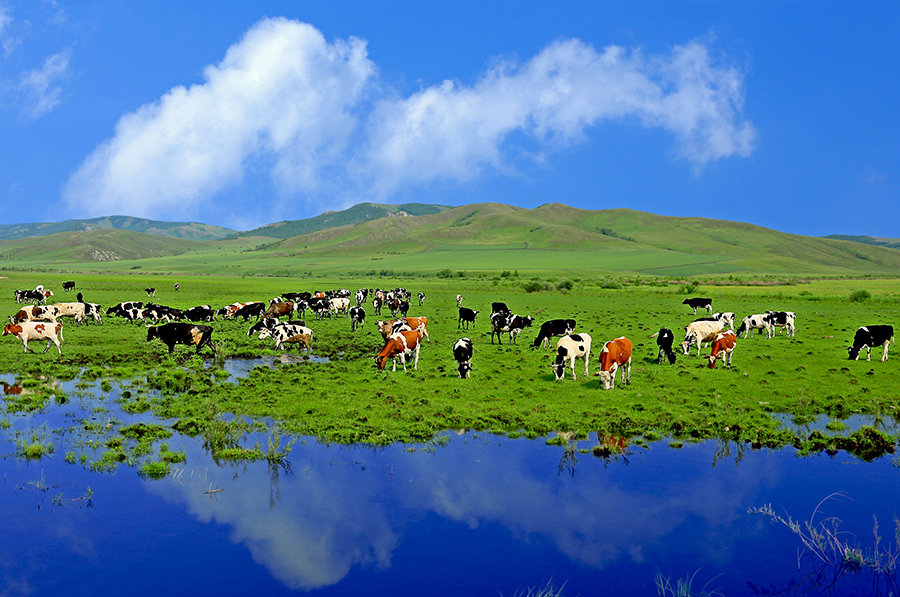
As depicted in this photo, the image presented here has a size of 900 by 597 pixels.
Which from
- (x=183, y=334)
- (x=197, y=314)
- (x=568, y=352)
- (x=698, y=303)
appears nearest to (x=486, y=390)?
(x=568, y=352)

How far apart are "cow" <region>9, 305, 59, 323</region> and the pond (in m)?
22.7

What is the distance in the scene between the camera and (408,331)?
77.6 ft

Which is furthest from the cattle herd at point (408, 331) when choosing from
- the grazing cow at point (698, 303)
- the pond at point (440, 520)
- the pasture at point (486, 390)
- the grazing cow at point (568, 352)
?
the grazing cow at point (698, 303)

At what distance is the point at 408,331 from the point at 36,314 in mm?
24912

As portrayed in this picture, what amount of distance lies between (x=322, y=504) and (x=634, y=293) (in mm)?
64354

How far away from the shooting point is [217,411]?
1731 cm

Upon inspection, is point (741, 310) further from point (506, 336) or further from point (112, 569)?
point (112, 569)

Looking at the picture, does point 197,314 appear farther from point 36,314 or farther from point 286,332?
point 286,332

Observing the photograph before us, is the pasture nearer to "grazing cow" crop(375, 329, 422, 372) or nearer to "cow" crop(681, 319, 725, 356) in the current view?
"grazing cow" crop(375, 329, 422, 372)

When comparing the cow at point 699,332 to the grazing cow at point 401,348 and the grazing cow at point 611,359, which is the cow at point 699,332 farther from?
the grazing cow at point 401,348

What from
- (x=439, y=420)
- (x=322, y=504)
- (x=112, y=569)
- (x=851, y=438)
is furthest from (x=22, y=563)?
(x=851, y=438)

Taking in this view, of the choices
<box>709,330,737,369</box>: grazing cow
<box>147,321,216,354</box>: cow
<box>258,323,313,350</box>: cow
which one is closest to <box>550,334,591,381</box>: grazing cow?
<box>709,330,737,369</box>: grazing cow

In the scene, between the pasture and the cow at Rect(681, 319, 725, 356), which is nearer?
the pasture

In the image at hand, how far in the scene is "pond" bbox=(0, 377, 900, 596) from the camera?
9.30 metres
